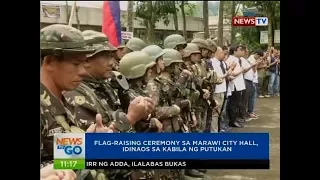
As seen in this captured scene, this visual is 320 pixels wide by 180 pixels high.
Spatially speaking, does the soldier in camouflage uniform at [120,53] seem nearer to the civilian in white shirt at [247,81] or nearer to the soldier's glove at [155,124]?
the soldier's glove at [155,124]

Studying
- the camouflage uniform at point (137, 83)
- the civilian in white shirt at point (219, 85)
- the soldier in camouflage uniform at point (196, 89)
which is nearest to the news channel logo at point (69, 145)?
the camouflage uniform at point (137, 83)

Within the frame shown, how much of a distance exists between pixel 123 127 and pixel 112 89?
0.24 m

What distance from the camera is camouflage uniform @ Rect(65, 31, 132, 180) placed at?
3312 mm

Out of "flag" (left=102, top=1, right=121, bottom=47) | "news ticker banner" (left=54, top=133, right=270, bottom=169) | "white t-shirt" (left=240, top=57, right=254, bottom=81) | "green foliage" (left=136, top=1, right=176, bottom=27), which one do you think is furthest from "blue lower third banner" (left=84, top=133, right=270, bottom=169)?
"green foliage" (left=136, top=1, right=176, bottom=27)

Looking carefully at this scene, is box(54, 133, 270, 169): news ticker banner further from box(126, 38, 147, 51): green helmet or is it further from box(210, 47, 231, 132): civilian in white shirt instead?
box(126, 38, 147, 51): green helmet

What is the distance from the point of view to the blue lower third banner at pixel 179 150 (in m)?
3.32

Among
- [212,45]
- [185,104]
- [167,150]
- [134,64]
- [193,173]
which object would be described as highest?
[212,45]

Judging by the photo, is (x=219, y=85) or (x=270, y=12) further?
(x=219, y=85)

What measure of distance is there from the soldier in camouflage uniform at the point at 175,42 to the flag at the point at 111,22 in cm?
28

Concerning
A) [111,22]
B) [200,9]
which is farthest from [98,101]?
[200,9]

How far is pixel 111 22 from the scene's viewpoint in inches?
132

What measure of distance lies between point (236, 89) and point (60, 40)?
3.58 ft

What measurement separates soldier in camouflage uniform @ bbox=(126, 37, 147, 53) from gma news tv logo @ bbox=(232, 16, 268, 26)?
1.80ft

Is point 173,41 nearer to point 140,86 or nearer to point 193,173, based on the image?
point 140,86
